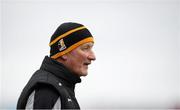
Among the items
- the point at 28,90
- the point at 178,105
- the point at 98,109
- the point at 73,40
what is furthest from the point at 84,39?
the point at 178,105

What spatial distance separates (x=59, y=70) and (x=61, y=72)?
0.06ft

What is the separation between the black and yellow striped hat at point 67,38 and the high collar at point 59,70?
3.1 inches

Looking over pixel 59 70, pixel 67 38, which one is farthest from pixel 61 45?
pixel 59 70

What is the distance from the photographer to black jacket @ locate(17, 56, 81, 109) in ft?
15.8

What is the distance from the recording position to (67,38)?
205 inches

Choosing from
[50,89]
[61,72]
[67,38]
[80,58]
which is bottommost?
[50,89]

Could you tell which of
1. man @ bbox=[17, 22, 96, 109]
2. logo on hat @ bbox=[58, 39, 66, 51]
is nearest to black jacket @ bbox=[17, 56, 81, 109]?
man @ bbox=[17, 22, 96, 109]

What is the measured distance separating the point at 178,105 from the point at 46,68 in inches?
270

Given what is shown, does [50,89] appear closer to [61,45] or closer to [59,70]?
[59,70]

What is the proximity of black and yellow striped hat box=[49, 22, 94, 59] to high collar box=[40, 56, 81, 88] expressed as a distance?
0.08m

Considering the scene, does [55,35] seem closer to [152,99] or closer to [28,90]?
[28,90]

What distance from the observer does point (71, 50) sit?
5156mm

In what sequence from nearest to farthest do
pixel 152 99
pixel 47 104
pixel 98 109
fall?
pixel 47 104 < pixel 98 109 < pixel 152 99

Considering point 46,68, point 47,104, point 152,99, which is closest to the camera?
point 47,104
